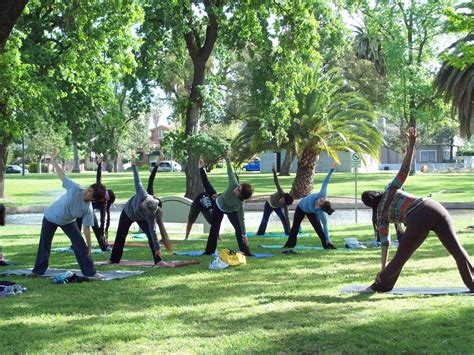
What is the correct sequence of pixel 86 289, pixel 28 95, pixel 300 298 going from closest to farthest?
pixel 300 298
pixel 86 289
pixel 28 95

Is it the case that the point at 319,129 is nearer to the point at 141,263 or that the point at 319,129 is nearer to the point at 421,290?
the point at 141,263

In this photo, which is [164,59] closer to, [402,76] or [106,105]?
[106,105]

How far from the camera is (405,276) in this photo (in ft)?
30.9

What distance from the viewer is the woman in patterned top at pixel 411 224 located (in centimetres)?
752

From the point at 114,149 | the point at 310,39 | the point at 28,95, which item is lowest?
the point at 114,149

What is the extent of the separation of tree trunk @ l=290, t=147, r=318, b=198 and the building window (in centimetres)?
6234

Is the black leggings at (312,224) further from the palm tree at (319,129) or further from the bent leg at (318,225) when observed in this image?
the palm tree at (319,129)

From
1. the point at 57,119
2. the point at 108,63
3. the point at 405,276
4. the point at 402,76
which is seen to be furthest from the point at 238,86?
the point at 405,276

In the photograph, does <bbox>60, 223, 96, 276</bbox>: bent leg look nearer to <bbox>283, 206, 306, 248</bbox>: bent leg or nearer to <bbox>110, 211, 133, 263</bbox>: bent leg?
<bbox>110, 211, 133, 263</bbox>: bent leg

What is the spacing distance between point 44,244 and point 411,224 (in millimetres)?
5146

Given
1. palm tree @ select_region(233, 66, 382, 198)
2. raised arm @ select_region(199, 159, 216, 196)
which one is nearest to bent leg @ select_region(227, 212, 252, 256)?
raised arm @ select_region(199, 159, 216, 196)

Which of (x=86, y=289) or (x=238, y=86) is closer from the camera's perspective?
(x=86, y=289)

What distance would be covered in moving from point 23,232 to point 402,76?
113 ft

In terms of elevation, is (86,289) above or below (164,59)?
below
